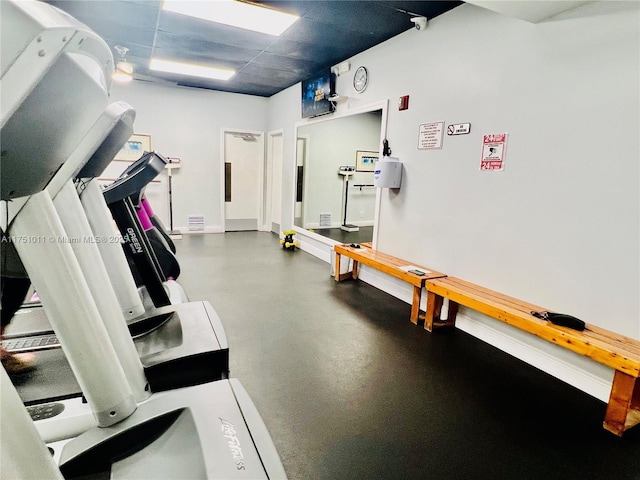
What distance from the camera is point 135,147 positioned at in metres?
6.74

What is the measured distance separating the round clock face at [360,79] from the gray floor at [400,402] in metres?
2.68

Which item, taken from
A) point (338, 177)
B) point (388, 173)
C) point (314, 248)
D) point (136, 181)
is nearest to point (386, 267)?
point (388, 173)

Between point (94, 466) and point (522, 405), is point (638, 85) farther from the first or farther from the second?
point (94, 466)

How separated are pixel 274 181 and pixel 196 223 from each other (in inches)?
72.4

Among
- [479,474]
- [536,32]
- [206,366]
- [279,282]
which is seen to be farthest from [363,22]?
[479,474]

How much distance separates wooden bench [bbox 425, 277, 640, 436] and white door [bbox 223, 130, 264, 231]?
600 cm

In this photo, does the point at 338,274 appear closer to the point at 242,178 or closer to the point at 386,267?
the point at 386,267

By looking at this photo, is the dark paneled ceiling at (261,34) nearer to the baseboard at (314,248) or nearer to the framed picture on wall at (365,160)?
the framed picture on wall at (365,160)

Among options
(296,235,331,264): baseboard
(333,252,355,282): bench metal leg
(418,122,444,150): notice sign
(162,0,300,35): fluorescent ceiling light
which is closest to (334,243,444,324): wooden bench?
(333,252,355,282): bench metal leg

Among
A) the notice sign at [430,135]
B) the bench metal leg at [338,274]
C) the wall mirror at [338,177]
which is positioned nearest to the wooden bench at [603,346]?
the notice sign at [430,135]

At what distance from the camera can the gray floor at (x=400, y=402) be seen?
5.75 ft

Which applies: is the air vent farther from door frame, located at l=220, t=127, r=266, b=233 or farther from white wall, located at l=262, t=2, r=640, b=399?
white wall, located at l=262, t=2, r=640, b=399

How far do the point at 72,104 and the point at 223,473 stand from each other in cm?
105

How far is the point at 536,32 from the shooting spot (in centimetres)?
260
